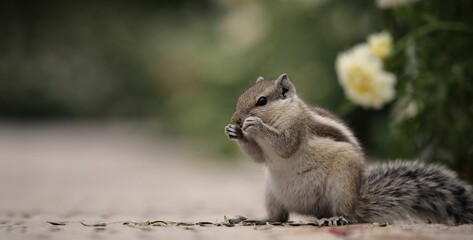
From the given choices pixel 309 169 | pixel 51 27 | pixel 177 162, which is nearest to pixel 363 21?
pixel 177 162

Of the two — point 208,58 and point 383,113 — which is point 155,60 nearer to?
point 208,58

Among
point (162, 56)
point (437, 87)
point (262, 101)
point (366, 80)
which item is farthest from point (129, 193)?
point (162, 56)

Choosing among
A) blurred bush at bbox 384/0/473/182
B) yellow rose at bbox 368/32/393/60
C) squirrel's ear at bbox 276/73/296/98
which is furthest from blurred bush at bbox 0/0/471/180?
squirrel's ear at bbox 276/73/296/98

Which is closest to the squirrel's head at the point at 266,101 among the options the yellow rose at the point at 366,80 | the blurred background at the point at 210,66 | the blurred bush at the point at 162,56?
the yellow rose at the point at 366,80

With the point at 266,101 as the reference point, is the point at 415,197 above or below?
below

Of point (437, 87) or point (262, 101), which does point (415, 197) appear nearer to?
point (262, 101)

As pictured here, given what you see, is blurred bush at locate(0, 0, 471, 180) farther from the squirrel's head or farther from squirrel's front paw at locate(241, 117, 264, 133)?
squirrel's front paw at locate(241, 117, 264, 133)

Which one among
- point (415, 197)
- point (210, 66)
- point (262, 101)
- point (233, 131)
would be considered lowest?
point (415, 197)
